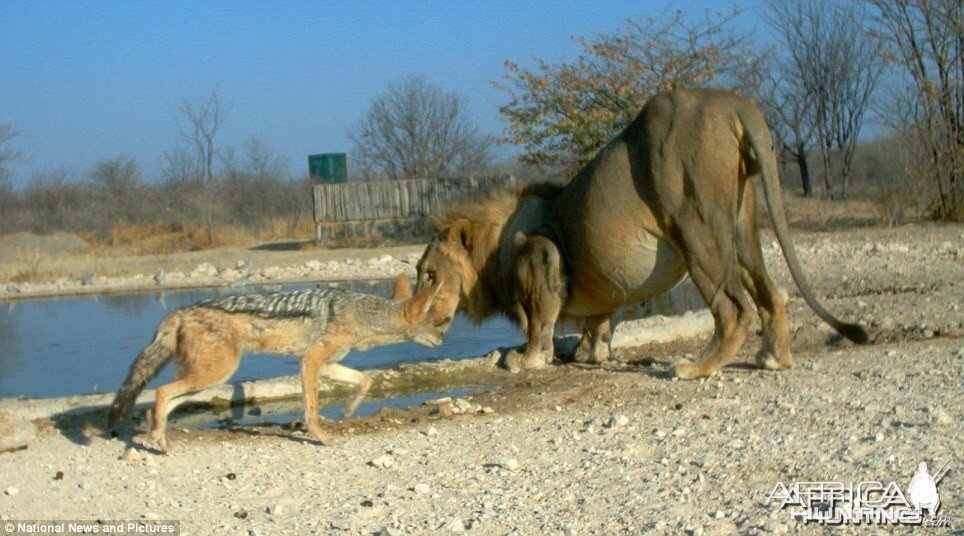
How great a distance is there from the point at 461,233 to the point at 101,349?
4.95m

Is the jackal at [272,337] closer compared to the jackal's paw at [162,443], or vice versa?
the jackal's paw at [162,443]

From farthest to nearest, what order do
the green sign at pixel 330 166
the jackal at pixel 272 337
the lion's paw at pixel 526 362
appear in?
the green sign at pixel 330 166 < the lion's paw at pixel 526 362 < the jackal at pixel 272 337

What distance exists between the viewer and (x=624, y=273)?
944 centimetres

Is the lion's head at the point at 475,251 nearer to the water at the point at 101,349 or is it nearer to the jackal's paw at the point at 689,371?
the water at the point at 101,349

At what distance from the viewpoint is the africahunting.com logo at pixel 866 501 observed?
16.8 feet

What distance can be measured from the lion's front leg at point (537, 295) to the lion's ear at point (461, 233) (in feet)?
1.86

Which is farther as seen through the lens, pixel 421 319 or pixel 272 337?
pixel 421 319

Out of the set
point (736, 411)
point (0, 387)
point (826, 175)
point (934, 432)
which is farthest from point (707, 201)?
point (826, 175)

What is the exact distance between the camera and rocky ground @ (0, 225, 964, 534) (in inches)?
224

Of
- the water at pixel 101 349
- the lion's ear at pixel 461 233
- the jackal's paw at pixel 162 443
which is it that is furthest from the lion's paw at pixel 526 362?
the jackal's paw at pixel 162 443

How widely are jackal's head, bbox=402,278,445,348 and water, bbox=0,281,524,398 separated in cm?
213

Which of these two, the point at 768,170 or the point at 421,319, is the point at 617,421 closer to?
the point at 421,319

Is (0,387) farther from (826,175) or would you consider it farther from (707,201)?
(826,175)

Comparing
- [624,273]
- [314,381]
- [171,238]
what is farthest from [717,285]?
[171,238]
